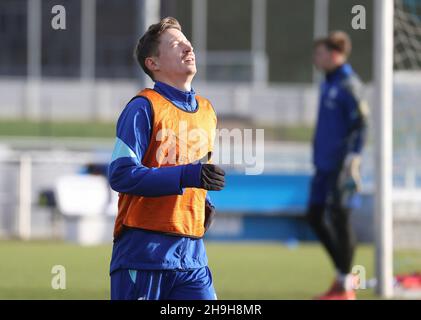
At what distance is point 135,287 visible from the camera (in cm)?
458

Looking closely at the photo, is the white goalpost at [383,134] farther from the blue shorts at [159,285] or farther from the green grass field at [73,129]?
the green grass field at [73,129]

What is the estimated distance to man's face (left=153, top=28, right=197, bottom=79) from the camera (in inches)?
185

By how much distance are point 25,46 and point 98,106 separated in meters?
3.54

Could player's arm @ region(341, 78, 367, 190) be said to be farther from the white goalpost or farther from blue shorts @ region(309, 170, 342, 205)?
the white goalpost

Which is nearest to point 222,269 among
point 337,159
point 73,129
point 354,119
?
point 337,159

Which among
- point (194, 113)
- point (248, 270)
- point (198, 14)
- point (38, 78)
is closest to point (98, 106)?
point (38, 78)

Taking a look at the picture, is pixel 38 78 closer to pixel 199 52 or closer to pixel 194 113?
pixel 199 52

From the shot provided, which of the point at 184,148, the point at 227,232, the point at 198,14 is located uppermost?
the point at 198,14

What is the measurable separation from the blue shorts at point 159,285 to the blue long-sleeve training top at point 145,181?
3 centimetres

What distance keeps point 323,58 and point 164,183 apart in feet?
15.0

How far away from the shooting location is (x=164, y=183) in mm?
4445

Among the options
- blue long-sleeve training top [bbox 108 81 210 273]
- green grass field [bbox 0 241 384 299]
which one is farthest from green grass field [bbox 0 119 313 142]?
blue long-sleeve training top [bbox 108 81 210 273]

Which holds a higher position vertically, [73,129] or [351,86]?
[351,86]

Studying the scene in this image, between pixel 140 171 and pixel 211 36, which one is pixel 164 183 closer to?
pixel 140 171
